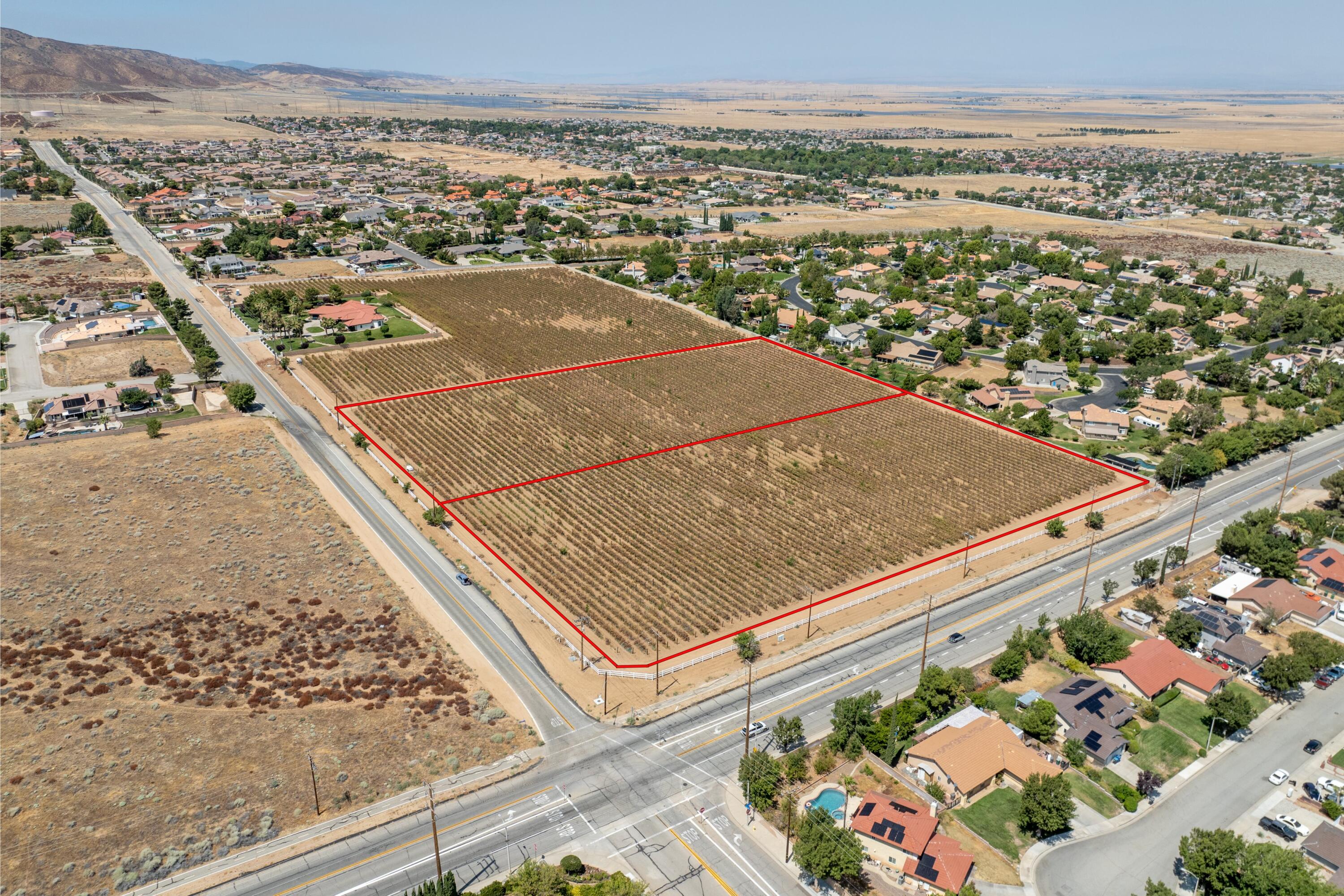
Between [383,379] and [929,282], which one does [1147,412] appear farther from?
[383,379]

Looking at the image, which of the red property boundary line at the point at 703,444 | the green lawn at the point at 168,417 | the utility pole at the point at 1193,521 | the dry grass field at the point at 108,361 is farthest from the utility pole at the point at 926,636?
the dry grass field at the point at 108,361

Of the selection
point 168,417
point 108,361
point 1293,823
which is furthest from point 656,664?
point 108,361

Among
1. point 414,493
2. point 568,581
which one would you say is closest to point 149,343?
point 414,493

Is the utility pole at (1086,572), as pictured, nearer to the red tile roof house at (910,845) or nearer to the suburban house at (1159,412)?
the red tile roof house at (910,845)

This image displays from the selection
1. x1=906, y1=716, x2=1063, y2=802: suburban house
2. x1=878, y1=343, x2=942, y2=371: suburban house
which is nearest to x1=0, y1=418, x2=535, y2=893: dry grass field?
x1=906, y1=716, x2=1063, y2=802: suburban house

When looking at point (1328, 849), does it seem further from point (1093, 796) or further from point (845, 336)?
point (845, 336)

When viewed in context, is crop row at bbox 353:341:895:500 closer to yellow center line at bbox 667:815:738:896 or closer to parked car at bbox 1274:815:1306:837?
yellow center line at bbox 667:815:738:896
